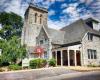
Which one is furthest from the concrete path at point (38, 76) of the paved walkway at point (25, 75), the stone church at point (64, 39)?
the stone church at point (64, 39)

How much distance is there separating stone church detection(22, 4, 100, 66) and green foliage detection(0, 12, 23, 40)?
5672 mm

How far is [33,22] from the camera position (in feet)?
74.3

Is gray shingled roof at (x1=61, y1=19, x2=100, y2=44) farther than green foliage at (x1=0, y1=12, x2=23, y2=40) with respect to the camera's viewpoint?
No

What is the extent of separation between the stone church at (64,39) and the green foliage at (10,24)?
18.6ft

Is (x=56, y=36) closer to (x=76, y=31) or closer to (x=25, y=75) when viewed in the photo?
(x=76, y=31)

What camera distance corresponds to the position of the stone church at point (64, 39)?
19.1m

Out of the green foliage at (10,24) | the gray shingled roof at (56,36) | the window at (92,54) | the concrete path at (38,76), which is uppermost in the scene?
the green foliage at (10,24)

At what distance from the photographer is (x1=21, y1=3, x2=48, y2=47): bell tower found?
22.4 metres

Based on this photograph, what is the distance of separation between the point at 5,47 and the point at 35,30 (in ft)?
21.8

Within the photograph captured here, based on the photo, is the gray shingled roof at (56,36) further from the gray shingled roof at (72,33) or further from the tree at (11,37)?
the tree at (11,37)

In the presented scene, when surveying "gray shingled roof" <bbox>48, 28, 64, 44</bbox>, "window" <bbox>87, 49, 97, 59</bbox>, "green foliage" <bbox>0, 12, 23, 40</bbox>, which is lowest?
"window" <bbox>87, 49, 97, 59</bbox>

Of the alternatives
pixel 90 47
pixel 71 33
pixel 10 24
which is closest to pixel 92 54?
pixel 90 47

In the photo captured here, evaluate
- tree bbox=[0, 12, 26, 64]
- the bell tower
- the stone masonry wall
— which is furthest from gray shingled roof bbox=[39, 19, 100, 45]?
tree bbox=[0, 12, 26, 64]

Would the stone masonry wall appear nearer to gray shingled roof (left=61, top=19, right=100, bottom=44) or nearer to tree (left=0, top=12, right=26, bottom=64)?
gray shingled roof (left=61, top=19, right=100, bottom=44)
